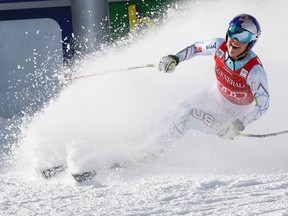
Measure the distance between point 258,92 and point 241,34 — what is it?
0.48 metres

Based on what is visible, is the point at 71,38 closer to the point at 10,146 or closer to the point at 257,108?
the point at 10,146

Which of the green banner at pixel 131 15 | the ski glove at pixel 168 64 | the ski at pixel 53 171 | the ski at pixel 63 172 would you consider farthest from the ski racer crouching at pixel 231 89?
the green banner at pixel 131 15

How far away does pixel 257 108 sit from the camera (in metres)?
4.95

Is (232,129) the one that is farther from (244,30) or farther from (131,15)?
(131,15)

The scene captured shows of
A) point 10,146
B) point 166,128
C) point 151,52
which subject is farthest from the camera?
point 151,52

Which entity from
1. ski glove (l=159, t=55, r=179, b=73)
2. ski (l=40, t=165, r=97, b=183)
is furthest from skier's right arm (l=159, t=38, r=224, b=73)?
ski (l=40, t=165, r=97, b=183)

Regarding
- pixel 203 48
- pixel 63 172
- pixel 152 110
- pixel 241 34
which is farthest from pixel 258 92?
pixel 152 110

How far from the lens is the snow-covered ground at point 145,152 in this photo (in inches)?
167

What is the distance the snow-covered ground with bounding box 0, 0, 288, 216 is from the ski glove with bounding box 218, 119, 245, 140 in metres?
0.30

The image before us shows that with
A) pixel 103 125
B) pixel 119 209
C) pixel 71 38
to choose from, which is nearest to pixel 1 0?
pixel 71 38

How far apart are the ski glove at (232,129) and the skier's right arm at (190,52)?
2.48 feet

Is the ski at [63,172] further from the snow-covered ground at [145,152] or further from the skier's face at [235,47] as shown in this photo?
the skier's face at [235,47]

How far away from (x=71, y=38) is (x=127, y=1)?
0.99 meters

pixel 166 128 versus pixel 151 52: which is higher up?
pixel 151 52
